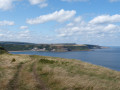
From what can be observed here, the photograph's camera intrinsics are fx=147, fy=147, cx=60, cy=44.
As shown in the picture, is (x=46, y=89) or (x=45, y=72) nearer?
(x=46, y=89)

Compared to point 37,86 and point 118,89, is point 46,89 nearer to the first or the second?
point 37,86

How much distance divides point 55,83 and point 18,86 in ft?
11.7

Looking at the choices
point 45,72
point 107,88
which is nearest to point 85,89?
point 107,88

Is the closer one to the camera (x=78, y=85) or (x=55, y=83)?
(x=78, y=85)

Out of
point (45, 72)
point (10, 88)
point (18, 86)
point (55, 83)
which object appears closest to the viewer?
point (10, 88)

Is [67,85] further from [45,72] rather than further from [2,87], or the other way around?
[45,72]

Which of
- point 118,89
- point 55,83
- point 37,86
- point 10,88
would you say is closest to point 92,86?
point 118,89

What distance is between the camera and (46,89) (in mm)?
12477

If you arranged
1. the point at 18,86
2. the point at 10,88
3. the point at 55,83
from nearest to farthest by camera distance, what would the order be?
the point at 10,88, the point at 18,86, the point at 55,83

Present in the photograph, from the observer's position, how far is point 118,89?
13.1 meters

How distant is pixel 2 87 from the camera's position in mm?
12359

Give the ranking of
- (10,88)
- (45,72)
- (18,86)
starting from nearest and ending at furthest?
(10,88)
(18,86)
(45,72)

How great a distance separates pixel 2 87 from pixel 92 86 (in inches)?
311

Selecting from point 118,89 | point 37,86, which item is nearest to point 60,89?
point 37,86
